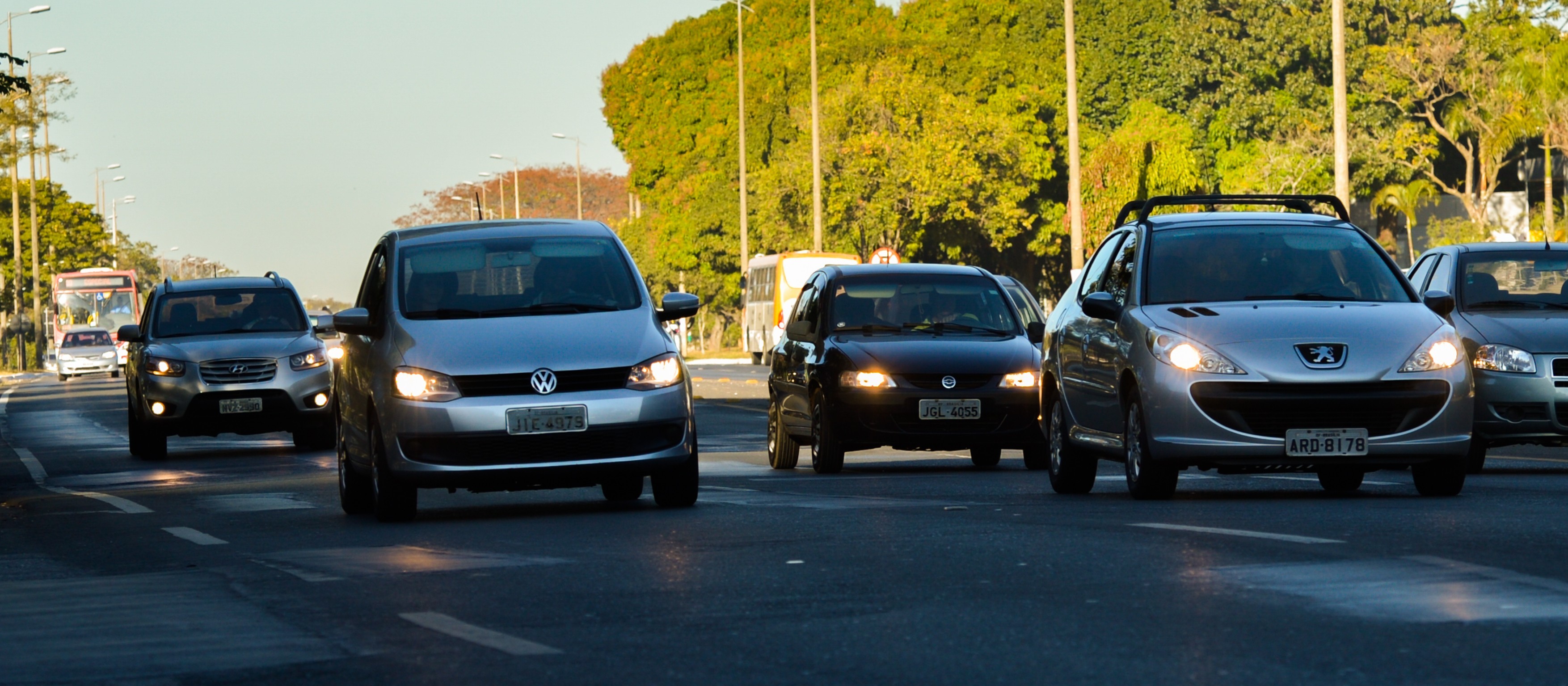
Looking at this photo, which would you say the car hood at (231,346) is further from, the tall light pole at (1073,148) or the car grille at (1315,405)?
the tall light pole at (1073,148)

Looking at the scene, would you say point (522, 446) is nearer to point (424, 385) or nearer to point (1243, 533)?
point (424, 385)

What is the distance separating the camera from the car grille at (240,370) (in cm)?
2247

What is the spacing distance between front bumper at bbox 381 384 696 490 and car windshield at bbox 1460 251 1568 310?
674 cm

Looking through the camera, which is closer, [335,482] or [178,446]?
[335,482]

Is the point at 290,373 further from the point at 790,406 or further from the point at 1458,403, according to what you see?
the point at 1458,403

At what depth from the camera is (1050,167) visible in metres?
73.9

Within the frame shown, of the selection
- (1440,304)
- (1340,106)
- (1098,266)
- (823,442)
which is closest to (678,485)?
(1098,266)

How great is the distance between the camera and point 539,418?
40.9 feet

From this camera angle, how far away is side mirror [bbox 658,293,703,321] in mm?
13562

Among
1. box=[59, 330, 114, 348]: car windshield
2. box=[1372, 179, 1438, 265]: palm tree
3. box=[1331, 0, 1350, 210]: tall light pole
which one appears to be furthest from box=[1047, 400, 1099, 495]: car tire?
box=[1372, 179, 1438, 265]: palm tree

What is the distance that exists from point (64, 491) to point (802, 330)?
5.81 m

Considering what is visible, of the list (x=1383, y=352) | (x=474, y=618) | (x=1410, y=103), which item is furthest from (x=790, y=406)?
(x=1410, y=103)

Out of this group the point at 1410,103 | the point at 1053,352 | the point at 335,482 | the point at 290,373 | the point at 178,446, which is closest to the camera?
the point at 1053,352

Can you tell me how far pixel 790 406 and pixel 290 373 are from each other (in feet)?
21.9
